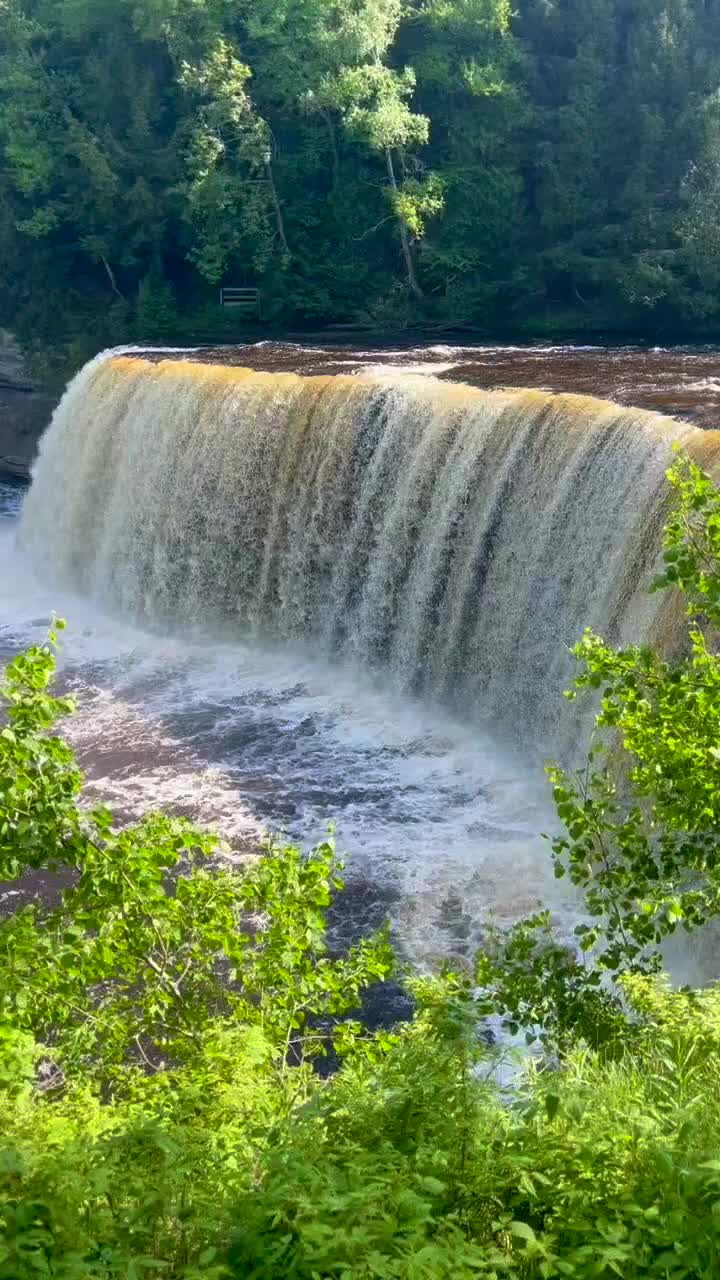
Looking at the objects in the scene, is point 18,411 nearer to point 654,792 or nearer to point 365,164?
point 365,164

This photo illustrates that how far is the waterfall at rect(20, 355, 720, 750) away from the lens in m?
12.3

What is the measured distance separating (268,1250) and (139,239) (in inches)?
1021

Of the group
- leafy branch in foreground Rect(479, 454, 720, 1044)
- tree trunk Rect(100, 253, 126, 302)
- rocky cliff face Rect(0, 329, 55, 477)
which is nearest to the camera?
leafy branch in foreground Rect(479, 454, 720, 1044)

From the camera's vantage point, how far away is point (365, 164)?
86.6ft

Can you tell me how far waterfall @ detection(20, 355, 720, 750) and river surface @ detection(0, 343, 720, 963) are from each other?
50 cm

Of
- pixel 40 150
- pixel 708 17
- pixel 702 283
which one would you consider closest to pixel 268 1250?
pixel 702 283

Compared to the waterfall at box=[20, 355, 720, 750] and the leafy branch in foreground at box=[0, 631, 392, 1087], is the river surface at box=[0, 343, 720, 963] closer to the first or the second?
the waterfall at box=[20, 355, 720, 750]

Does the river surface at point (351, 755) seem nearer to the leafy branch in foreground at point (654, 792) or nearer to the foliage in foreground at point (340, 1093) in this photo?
the leafy branch in foreground at point (654, 792)

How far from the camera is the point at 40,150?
27.3 m

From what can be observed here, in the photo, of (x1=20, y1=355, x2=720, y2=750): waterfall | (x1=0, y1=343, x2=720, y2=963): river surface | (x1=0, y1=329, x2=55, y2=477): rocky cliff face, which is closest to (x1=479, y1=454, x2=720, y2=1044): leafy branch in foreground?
(x1=0, y1=343, x2=720, y2=963): river surface

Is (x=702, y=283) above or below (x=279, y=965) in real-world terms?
above

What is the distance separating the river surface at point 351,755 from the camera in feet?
34.6

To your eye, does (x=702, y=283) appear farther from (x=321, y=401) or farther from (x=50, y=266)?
(x=50, y=266)

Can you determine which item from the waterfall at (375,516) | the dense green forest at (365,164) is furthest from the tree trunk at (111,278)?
the waterfall at (375,516)
